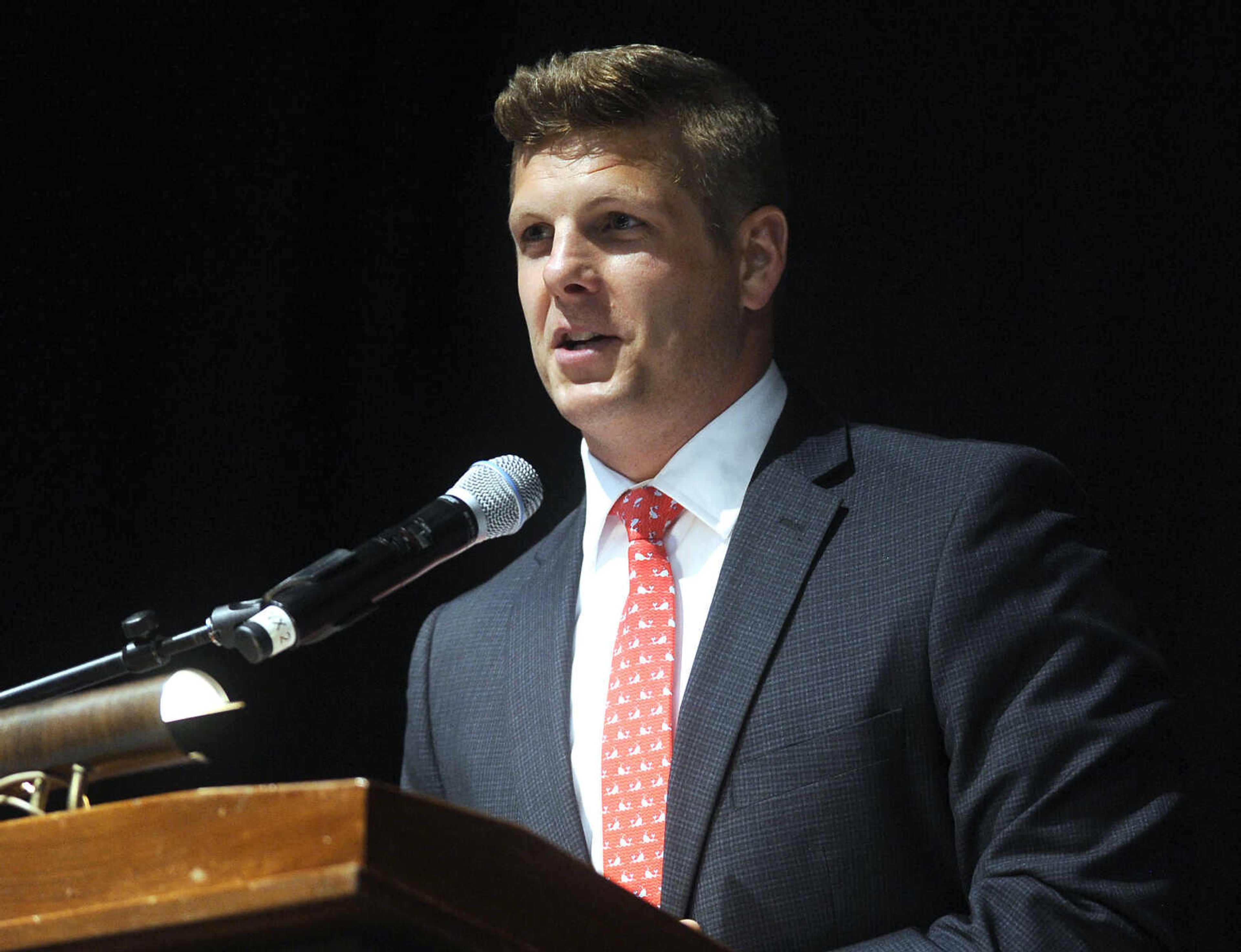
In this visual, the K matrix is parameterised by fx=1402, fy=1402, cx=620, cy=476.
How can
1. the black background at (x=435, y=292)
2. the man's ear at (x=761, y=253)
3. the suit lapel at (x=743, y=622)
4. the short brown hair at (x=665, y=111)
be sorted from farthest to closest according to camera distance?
the black background at (x=435, y=292)
the man's ear at (x=761, y=253)
the short brown hair at (x=665, y=111)
the suit lapel at (x=743, y=622)

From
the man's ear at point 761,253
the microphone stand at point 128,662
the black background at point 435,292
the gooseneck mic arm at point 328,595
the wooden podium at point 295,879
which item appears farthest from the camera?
the black background at point 435,292

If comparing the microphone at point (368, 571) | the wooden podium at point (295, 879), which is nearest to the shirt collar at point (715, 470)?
the microphone at point (368, 571)

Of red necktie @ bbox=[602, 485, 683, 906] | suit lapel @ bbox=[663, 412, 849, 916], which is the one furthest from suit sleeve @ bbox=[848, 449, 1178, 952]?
red necktie @ bbox=[602, 485, 683, 906]

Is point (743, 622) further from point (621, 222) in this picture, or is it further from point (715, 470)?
point (621, 222)

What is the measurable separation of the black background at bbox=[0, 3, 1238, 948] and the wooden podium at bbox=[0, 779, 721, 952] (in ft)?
5.23

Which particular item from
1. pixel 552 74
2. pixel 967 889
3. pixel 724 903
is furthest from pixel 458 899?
pixel 552 74

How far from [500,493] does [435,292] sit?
162 centimetres

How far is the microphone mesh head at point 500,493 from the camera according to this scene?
1660mm

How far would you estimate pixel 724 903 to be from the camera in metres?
1.84

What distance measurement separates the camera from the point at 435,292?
10.6ft

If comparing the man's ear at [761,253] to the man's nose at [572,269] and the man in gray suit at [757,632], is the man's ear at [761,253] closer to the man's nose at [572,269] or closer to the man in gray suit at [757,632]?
the man in gray suit at [757,632]

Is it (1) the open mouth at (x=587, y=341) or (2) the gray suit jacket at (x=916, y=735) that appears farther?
(1) the open mouth at (x=587, y=341)

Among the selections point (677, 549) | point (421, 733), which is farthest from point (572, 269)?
point (421, 733)

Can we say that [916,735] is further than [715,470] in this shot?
No
